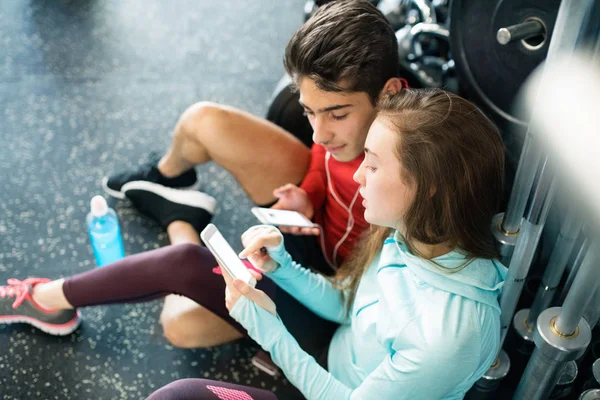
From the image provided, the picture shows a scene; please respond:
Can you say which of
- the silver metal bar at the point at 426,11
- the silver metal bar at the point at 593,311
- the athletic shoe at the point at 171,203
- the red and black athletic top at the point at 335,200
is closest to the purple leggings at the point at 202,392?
the red and black athletic top at the point at 335,200

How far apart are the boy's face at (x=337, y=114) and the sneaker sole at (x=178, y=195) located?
575 millimetres

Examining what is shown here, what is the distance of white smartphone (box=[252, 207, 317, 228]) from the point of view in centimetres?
127

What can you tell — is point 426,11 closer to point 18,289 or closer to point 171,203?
point 171,203

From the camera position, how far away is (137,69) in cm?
238

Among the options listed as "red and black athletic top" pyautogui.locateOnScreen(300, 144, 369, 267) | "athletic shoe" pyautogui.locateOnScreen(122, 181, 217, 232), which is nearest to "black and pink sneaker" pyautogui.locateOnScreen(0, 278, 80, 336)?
"athletic shoe" pyautogui.locateOnScreen(122, 181, 217, 232)

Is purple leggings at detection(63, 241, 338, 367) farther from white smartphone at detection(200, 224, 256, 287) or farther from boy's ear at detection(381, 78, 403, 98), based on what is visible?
boy's ear at detection(381, 78, 403, 98)

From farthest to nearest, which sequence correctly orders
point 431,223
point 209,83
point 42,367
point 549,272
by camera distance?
point 209,83, point 42,367, point 549,272, point 431,223

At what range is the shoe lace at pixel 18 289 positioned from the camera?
1.43 meters

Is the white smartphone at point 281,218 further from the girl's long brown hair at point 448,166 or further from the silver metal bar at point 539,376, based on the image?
the silver metal bar at point 539,376

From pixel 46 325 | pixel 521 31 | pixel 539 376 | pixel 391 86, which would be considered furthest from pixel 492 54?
pixel 46 325

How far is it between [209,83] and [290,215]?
3.77ft

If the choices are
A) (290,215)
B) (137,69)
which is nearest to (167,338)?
(290,215)

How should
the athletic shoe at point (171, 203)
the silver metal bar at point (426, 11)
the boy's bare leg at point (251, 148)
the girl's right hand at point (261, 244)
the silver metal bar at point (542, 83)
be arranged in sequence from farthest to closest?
the silver metal bar at point (426, 11)
the athletic shoe at point (171, 203)
the boy's bare leg at point (251, 148)
the girl's right hand at point (261, 244)
the silver metal bar at point (542, 83)

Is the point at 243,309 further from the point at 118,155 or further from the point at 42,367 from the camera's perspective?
the point at 118,155
